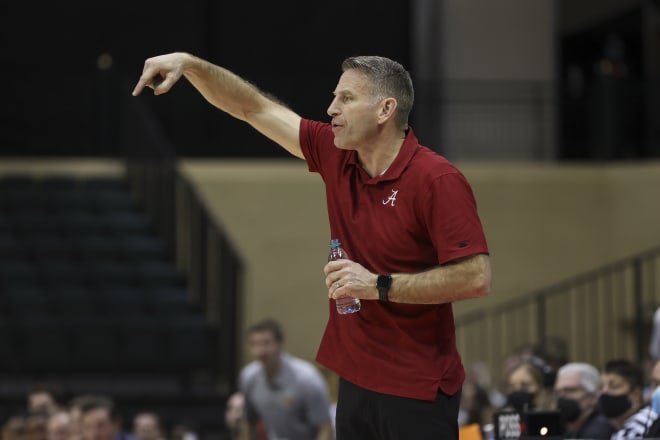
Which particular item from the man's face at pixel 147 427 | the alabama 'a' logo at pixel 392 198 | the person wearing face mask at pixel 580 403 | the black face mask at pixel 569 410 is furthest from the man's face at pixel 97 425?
the alabama 'a' logo at pixel 392 198

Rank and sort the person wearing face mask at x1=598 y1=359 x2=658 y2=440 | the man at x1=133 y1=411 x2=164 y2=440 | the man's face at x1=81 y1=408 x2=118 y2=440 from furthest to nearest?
Result: the man at x1=133 y1=411 x2=164 y2=440 → the man's face at x1=81 y1=408 x2=118 y2=440 → the person wearing face mask at x1=598 y1=359 x2=658 y2=440

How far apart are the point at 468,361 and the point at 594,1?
7.44 meters

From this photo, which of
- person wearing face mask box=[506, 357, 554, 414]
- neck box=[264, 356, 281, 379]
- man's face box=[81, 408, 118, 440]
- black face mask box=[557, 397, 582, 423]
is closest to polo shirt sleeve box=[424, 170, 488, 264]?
black face mask box=[557, 397, 582, 423]

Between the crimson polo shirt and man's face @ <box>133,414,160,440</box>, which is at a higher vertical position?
the crimson polo shirt

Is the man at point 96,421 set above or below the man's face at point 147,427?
above

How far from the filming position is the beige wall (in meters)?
15.2

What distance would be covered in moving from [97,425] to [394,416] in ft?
17.9

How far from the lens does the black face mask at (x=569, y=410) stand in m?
5.90

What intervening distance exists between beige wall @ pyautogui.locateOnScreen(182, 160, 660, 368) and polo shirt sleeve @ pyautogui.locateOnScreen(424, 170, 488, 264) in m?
11.0

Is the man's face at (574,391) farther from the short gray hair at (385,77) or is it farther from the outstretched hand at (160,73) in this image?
the outstretched hand at (160,73)

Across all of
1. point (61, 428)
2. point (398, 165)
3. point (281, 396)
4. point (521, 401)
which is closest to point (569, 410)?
point (521, 401)

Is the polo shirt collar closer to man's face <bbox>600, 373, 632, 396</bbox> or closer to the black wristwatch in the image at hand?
the black wristwatch

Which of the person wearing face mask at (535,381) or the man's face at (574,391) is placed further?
the person wearing face mask at (535,381)

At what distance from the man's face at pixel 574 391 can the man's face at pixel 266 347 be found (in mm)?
2554
